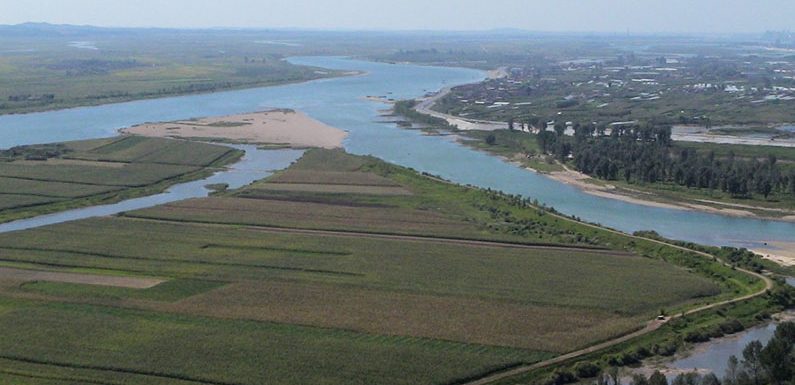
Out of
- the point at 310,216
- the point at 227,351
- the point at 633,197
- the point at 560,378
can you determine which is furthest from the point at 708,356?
the point at 633,197

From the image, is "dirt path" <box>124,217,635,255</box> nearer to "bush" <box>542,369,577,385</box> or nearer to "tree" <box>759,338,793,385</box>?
"bush" <box>542,369,577,385</box>

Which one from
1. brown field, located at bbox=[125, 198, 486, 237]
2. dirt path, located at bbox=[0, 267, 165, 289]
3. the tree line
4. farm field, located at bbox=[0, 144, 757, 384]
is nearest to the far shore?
farm field, located at bbox=[0, 144, 757, 384]

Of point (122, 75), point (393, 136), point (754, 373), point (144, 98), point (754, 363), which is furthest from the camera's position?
point (122, 75)

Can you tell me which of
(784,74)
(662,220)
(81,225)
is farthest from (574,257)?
(784,74)

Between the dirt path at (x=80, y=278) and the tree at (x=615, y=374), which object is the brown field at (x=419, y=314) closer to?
the tree at (x=615, y=374)

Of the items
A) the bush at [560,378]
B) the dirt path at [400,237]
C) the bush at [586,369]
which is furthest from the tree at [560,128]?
the bush at [560,378]

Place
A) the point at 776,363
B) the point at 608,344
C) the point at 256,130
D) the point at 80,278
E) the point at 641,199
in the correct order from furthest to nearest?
the point at 256,130 → the point at 641,199 → the point at 80,278 → the point at 608,344 → the point at 776,363

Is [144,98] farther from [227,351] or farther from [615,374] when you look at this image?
[615,374]
